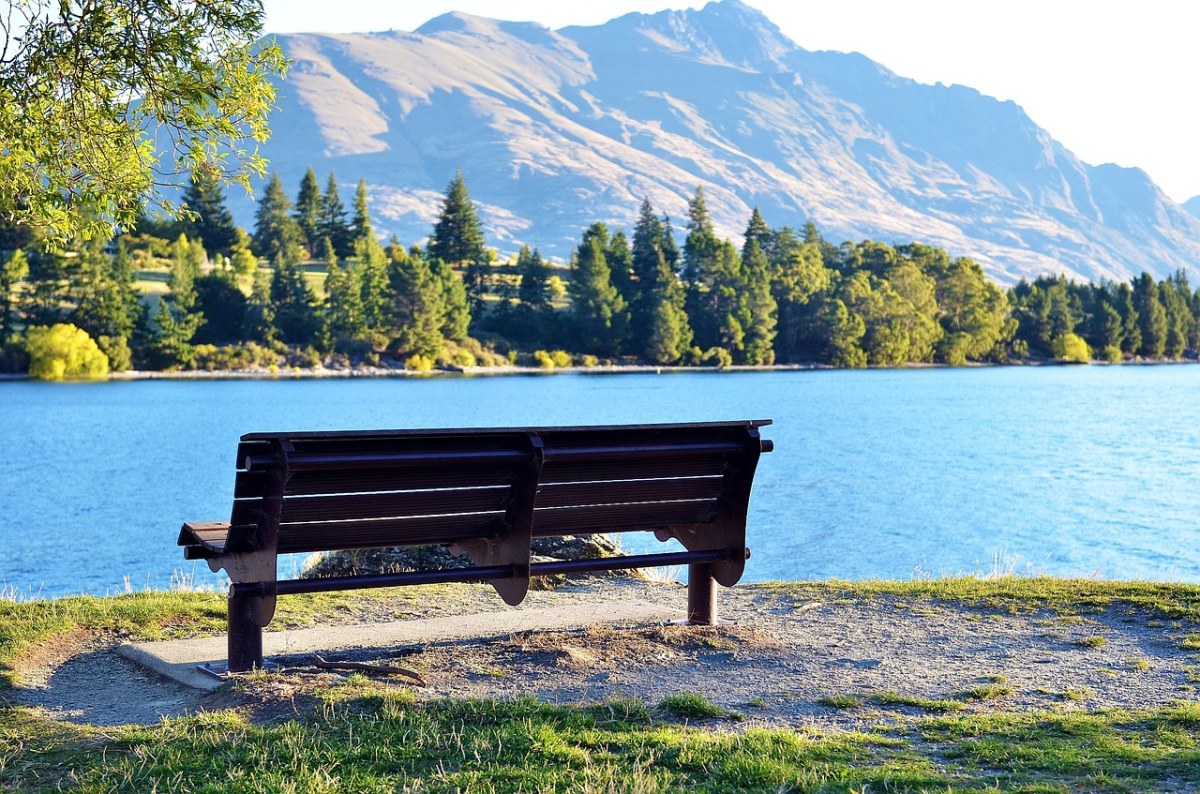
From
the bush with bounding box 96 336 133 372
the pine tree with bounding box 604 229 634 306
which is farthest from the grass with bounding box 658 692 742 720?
the pine tree with bounding box 604 229 634 306

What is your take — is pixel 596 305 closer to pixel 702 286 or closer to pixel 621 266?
pixel 621 266

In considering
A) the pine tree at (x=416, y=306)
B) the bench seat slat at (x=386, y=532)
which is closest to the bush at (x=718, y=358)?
the pine tree at (x=416, y=306)

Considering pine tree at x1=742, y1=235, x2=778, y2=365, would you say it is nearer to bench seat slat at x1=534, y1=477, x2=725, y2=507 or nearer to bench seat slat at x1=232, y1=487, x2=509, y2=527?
bench seat slat at x1=534, y1=477, x2=725, y2=507

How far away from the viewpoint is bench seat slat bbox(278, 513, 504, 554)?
7.52m

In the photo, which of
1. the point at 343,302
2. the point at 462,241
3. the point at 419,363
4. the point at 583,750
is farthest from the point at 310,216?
the point at 583,750

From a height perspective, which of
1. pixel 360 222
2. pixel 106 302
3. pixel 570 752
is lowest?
pixel 570 752

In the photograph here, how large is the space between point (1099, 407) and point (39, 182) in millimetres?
74932

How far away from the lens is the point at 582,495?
8.21 metres

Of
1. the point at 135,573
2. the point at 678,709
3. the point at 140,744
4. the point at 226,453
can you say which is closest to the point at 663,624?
the point at 678,709

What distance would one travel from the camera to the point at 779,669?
7844 millimetres

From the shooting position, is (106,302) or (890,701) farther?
(106,302)

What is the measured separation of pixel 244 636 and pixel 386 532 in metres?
1.00

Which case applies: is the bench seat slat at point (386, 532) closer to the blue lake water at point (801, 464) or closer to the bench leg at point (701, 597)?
the bench leg at point (701, 597)

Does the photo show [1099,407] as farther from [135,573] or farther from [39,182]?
[39,182]
